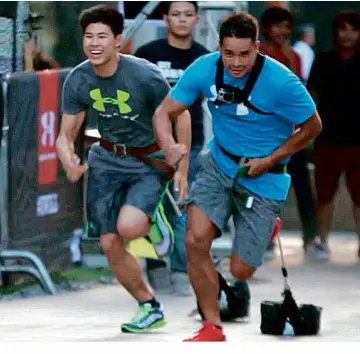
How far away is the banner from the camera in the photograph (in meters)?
11.3

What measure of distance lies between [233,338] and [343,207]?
6.07 m

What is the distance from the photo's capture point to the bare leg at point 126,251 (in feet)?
30.9

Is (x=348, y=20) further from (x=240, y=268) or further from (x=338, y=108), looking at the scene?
(x=240, y=268)

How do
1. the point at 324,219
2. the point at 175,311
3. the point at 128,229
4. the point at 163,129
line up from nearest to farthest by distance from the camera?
1. the point at 163,129
2. the point at 128,229
3. the point at 175,311
4. the point at 324,219

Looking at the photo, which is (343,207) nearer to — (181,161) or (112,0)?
(112,0)

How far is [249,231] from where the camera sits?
9.08 m

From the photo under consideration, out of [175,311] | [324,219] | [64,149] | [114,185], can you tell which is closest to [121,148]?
[114,185]

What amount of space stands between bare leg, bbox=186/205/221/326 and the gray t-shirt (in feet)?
2.66

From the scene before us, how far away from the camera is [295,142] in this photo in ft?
29.3

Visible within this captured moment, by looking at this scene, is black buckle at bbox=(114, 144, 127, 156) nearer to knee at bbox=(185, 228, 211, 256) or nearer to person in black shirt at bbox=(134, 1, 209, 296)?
knee at bbox=(185, 228, 211, 256)

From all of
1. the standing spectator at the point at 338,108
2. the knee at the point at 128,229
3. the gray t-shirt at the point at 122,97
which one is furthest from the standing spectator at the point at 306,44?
the knee at the point at 128,229

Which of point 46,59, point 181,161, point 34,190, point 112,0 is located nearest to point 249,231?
point 181,161

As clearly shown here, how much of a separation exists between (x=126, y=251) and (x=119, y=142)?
0.60 meters

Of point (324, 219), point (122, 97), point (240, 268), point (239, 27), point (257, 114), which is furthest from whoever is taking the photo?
point (324, 219)
